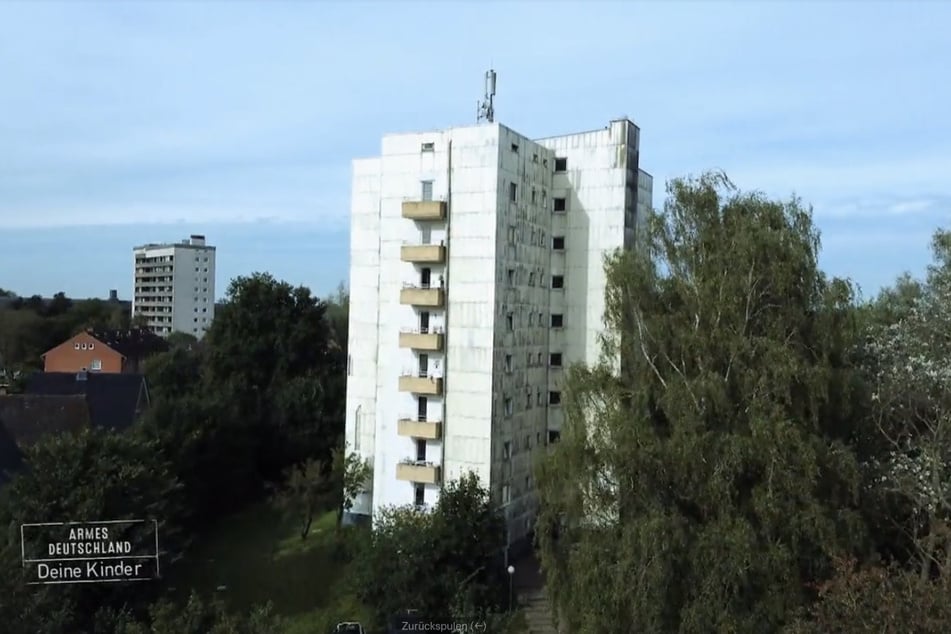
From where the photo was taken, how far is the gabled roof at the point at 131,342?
7662 cm

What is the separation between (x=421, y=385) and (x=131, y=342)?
188ft

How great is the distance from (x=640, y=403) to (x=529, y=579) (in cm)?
1242

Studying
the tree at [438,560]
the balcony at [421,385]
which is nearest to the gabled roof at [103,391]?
the balcony at [421,385]

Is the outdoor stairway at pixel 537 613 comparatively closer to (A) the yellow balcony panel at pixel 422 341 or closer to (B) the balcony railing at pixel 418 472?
(B) the balcony railing at pixel 418 472

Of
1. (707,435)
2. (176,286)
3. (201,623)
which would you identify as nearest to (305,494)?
(201,623)

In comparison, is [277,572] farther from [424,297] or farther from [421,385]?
[424,297]

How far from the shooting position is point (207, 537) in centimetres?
3656

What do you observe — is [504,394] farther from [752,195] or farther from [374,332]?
[752,195]

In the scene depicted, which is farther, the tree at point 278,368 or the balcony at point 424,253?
the tree at point 278,368

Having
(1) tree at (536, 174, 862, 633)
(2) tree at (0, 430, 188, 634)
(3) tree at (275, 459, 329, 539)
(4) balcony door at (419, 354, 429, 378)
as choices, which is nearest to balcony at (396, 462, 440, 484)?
(4) balcony door at (419, 354, 429, 378)

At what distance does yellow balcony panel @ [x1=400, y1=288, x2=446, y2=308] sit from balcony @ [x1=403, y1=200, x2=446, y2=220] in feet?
9.09

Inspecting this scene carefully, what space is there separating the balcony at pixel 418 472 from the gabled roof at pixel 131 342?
51.1 metres

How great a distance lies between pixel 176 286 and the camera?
416 ft

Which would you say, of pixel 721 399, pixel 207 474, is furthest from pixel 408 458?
pixel 721 399
